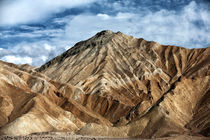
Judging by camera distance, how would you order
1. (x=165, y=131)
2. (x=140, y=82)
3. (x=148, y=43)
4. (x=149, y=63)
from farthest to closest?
(x=148, y=43) < (x=149, y=63) < (x=140, y=82) < (x=165, y=131)

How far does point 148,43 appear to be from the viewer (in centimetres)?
18112

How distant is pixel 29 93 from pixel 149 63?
6946 cm

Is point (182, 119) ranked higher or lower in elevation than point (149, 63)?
higher

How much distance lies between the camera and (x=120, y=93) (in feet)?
476

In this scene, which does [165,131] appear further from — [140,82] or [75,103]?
[140,82]

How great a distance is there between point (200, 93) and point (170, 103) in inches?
522

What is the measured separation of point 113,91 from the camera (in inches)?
5743

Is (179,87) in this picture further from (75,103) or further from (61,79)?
(61,79)

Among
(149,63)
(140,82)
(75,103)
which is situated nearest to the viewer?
(75,103)

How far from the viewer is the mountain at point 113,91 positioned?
87875 millimetres

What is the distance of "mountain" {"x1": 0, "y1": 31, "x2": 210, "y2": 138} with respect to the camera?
288ft

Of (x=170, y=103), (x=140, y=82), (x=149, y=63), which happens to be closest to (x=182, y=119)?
(x=170, y=103)

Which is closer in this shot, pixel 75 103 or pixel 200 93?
pixel 200 93

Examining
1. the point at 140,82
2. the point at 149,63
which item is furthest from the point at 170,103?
the point at 149,63
